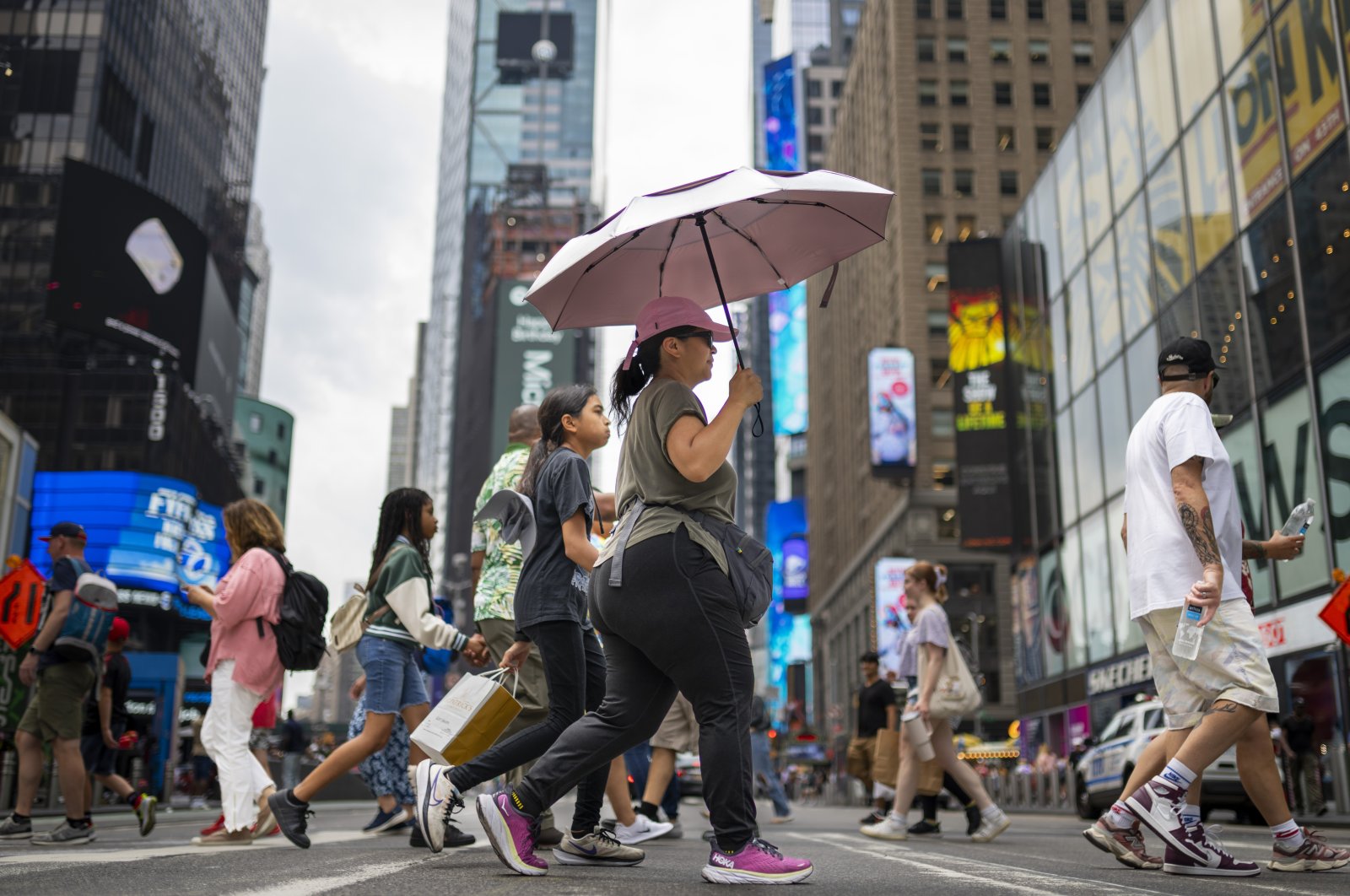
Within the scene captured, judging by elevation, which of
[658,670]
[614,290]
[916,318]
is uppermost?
[916,318]

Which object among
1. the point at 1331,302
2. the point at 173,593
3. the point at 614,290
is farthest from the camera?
the point at 173,593

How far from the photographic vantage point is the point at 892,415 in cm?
6256

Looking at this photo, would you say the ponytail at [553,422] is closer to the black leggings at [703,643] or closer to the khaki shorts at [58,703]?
the black leggings at [703,643]

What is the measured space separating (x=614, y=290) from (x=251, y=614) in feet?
9.83

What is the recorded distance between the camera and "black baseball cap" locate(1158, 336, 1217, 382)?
5.77m

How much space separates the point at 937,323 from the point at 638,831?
60.8 metres

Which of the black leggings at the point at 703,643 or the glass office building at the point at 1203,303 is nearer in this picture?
the black leggings at the point at 703,643

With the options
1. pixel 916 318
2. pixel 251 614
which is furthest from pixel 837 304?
pixel 251 614

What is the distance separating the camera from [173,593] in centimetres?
5778

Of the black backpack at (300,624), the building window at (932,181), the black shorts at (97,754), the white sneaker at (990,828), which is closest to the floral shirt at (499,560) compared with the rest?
the black backpack at (300,624)

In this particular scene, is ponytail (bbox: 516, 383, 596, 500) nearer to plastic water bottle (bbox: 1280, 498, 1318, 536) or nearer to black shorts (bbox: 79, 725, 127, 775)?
plastic water bottle (bbox: 1280, 498, 1318, 536)

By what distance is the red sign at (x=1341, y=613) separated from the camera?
12.5 m

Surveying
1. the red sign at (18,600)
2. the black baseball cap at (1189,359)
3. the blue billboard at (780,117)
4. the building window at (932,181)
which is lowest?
A: the red sign at (18,600)

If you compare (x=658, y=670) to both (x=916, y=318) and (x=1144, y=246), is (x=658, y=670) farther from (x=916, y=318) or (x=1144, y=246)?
(x=916, y=318)
